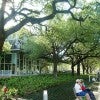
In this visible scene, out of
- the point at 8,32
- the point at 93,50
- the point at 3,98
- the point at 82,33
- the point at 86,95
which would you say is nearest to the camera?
the point at 86,95

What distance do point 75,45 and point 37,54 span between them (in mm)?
8964

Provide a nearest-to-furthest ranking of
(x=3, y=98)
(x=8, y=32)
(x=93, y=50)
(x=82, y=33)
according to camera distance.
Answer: (x=3, y=98)
(x=8, y=32)
(x=82, y=33)
(x=93, y=50)

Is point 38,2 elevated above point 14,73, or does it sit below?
above

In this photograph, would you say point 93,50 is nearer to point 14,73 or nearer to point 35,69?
point 14,73

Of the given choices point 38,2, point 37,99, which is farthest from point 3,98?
point 38,2

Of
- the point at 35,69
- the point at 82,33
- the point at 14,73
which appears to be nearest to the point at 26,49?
the point at 14,73

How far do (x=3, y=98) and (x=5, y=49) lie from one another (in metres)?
31.2

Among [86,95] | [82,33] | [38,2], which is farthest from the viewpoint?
[82,33]

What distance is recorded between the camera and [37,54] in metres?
48.7

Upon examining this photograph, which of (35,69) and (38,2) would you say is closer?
(38,2)

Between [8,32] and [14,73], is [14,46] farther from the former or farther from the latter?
[8,32]

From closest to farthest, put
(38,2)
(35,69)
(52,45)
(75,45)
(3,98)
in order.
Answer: (3,98), (38,2), (52,45), (75,45), (35,69)

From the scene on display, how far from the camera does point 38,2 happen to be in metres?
23.9

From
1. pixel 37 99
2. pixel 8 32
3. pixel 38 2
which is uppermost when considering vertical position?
pixel 38 2
